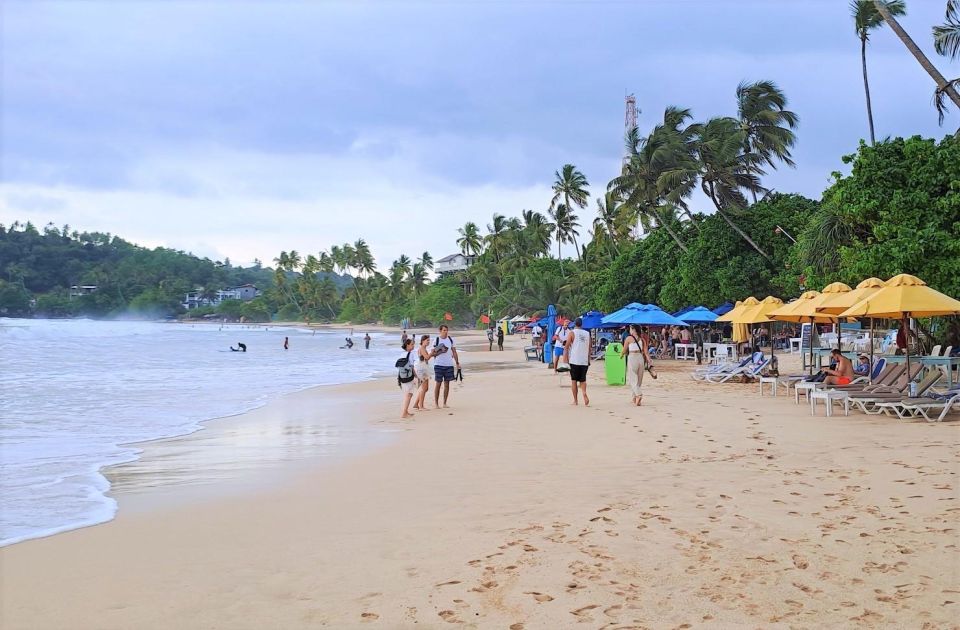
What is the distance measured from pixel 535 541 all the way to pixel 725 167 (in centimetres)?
2761

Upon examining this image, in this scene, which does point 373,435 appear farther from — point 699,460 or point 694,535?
point 694,535

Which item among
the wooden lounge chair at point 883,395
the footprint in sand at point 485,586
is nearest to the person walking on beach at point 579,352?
the wooden lounge chair at point 883,395

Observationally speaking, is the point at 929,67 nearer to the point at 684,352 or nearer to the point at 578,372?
the point at 578,372

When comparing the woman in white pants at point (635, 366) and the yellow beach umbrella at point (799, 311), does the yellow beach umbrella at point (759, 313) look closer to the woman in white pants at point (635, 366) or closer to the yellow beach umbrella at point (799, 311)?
the yellow beach umbrella at point (799, 311)

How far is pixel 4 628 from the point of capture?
4047 mm

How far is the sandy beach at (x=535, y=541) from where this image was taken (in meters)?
4.01

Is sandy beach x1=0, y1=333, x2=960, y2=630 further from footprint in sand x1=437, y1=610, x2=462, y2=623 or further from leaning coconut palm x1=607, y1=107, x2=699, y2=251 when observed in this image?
leaning coconut palm x1=607, y1=107, x2=699, y2=251

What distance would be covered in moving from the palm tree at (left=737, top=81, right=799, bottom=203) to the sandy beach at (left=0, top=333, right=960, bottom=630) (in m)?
25.0

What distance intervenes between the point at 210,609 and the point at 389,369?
993 inches

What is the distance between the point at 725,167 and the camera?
30.1 meters

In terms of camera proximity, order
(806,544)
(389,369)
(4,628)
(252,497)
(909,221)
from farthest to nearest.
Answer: (389,369)
(909,221)
(252,497)
(806,544)
(4,628)

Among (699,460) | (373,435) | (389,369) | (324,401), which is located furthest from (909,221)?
(389,369)

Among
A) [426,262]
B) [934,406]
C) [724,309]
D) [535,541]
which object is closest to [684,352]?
[724,309]

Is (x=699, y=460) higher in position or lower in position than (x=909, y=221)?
lower
